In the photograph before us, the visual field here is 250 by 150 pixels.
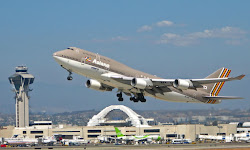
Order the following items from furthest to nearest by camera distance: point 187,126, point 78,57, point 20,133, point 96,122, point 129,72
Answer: point 96,122, point 20,133, point 187,126, point 129,72, point 78,57

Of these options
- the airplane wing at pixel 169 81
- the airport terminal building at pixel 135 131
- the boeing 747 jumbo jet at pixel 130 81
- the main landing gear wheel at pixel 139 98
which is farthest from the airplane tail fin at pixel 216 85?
the airport terminal building at pixel 135 131

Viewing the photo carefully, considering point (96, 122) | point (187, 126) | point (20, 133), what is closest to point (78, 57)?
point (187, 126)

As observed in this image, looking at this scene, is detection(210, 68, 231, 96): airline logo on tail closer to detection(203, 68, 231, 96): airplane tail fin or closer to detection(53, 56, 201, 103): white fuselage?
detection(203, 68, 231, 96): airplane tail fin

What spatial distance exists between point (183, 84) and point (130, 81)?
7.29 m

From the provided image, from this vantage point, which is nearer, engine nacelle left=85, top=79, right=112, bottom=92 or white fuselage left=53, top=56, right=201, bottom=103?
white fuselage left=53, top=56, right=201, bottom=103

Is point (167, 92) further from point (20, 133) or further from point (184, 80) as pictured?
point (20, 133)

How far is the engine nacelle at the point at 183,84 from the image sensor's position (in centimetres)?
6888

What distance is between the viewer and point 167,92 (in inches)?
2899

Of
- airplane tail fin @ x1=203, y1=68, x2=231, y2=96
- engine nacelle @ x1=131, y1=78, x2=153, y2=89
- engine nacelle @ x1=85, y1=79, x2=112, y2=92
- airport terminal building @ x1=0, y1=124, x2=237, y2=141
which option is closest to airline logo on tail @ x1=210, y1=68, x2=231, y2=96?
airplane tail fin @ x1=203, y1=68, x2=231, y2=96

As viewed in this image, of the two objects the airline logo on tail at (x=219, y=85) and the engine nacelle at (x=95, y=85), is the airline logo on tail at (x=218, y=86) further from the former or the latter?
the engine nacelle at (x=95, y=85)

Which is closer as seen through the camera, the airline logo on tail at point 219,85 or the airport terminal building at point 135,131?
the airline logo on tail at point 219,85

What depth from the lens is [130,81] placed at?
6875 centimetres

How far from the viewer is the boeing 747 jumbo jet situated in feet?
216

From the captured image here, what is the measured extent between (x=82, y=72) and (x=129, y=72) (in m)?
7.40
